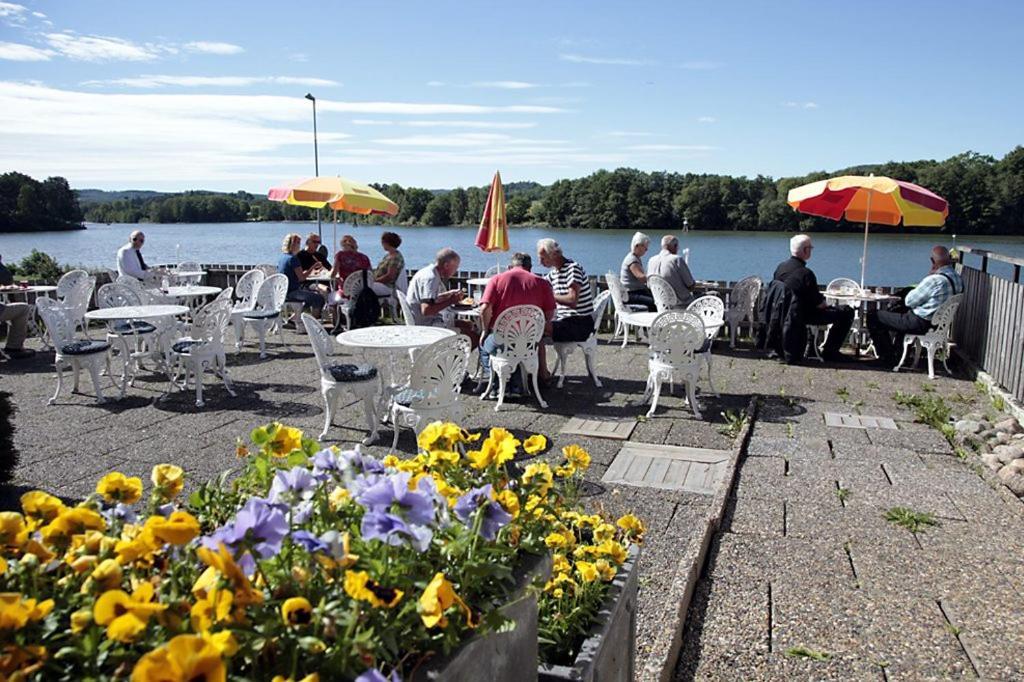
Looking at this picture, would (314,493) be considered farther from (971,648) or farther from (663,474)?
(663,474)

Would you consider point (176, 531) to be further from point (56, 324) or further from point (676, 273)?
point (676, 273)

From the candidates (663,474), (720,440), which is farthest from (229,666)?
(720,440)

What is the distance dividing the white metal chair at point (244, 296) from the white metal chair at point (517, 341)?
400 cm

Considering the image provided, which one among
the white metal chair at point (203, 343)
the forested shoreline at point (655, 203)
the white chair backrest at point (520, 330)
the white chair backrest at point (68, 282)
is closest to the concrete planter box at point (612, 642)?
the white chair backrest at point (520, 330)

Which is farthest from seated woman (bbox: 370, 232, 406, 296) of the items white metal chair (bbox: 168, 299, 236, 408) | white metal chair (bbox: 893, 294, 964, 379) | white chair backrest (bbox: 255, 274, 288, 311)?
white metal chair (bbox: 893, 294, 964, 379)

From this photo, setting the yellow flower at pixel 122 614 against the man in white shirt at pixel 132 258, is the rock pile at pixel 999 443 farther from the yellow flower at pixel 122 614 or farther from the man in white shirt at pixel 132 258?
the man in white shirt at pixel 132 258

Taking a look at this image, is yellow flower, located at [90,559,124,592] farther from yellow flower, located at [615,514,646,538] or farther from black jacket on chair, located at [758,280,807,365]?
black jacket on chair, located at [758,280,807,365]

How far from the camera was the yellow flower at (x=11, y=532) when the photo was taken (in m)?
1.28

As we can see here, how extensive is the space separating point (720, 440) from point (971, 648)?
9.09 feet

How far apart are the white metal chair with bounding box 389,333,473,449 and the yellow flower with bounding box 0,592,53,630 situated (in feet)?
12.7

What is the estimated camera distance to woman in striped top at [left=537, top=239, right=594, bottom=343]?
6.77m

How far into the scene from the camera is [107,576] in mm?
1116

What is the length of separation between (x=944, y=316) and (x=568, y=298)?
4063 mm

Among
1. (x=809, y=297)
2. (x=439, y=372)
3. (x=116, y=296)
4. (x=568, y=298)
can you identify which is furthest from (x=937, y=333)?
(x=116, y=296)
